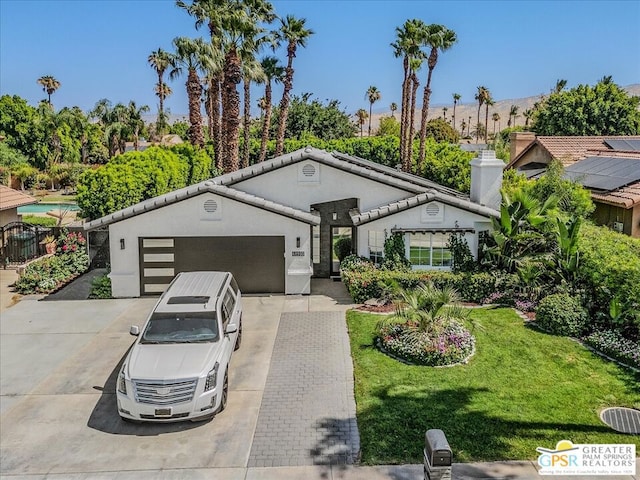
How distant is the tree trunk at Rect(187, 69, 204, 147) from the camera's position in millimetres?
35088

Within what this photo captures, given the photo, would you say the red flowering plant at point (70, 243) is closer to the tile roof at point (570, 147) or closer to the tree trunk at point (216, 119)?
the tree trunk at point (216, 119)

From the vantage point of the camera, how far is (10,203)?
23.9 metres

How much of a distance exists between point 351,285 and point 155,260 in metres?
6.61

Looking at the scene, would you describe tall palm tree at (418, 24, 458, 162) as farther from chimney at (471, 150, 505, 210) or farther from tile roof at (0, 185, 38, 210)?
tile roof at (0, 185, 38, 210)

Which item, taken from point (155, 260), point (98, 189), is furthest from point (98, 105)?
point (155, 260)

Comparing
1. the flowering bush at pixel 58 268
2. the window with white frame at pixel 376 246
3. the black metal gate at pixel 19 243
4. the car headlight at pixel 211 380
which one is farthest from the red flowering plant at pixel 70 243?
the car headlight at pixel 211 380

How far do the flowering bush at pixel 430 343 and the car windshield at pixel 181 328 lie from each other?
14.2ft

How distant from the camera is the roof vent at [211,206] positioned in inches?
744

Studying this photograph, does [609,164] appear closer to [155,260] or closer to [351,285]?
[351,285]

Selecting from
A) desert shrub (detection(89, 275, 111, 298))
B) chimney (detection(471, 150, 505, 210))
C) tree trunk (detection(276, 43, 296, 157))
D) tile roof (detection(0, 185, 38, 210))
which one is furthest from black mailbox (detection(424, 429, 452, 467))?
tree trunk (detection(276, 43, 296, 157))

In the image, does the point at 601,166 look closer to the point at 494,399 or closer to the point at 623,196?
the point at 623,196

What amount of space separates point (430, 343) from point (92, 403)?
23.7 feet

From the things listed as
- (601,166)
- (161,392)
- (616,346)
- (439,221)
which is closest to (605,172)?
(601,166)

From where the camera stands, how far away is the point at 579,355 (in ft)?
43.0
